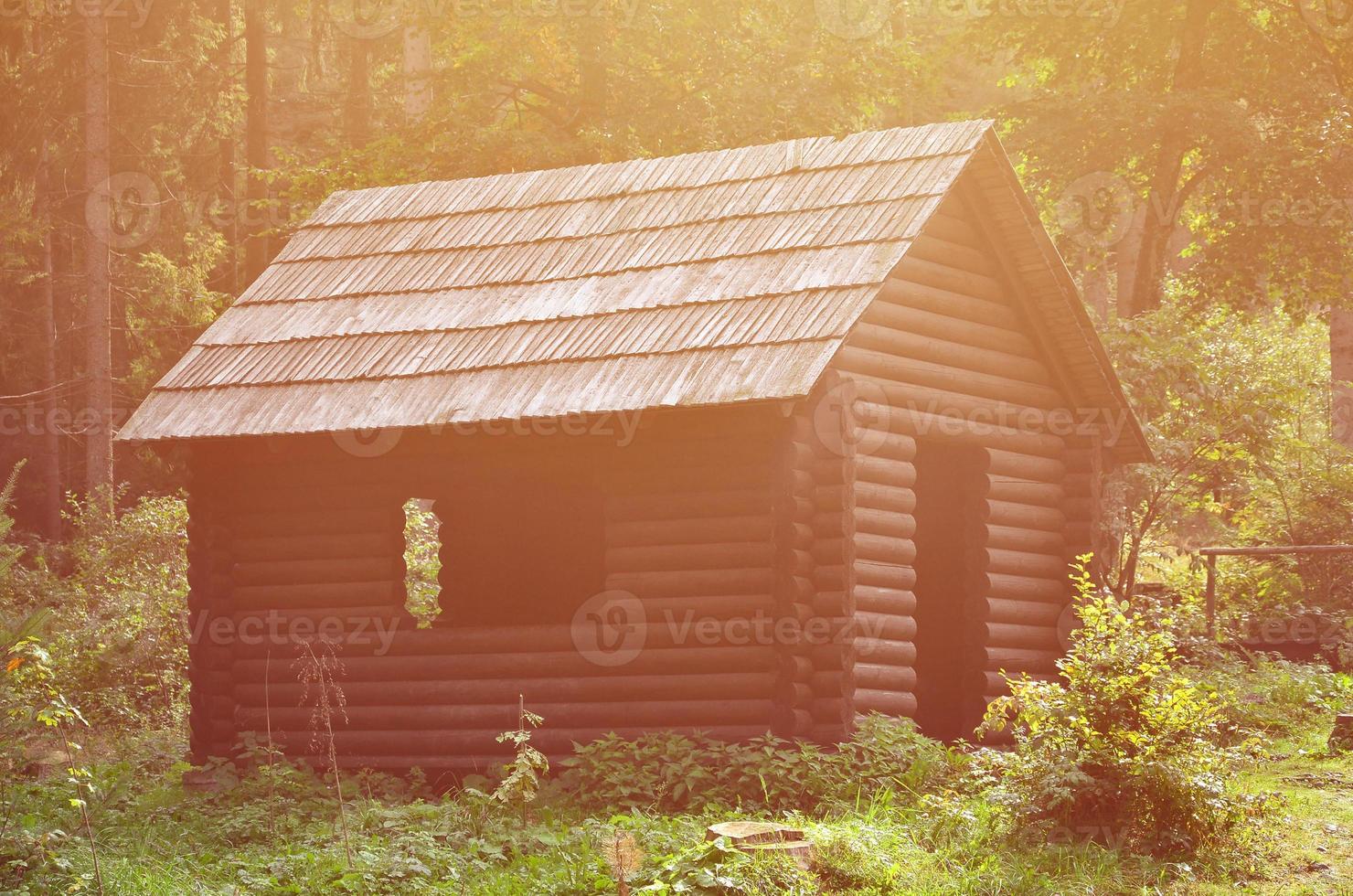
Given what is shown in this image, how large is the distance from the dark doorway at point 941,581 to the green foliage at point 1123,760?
4.28m

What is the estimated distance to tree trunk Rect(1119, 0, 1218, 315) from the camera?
23172 millimetres

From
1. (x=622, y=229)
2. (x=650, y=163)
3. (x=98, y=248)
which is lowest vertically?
(x=622, y=229)

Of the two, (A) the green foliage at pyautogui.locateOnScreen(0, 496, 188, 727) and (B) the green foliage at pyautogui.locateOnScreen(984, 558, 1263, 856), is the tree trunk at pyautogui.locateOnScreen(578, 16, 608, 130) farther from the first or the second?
(B) the green foliage at pyautogui.locateOnScreen(984, 558, 1263, 856)

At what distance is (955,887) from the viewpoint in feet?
26.0

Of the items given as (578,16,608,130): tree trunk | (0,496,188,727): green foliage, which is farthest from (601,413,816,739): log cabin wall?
(578,16,608,130): tree trunk

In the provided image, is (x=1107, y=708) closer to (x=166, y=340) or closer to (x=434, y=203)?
(x=434, y=203)

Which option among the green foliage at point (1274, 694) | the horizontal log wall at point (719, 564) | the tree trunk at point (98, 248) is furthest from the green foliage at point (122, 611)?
the green foliage at point (1274, 694)

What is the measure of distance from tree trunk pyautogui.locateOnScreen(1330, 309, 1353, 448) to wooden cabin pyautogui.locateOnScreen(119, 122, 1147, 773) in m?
13.6

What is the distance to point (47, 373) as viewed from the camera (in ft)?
106

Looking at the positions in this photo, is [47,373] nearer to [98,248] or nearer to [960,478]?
[98,248]

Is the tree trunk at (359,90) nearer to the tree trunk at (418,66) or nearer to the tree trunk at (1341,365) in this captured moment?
the tree trunk at (418,66)

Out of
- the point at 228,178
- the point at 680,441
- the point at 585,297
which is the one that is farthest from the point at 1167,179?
the point at 228,178

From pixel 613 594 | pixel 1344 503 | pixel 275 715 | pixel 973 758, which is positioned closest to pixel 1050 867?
pixel 973 758

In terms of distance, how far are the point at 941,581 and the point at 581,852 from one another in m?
6.50
